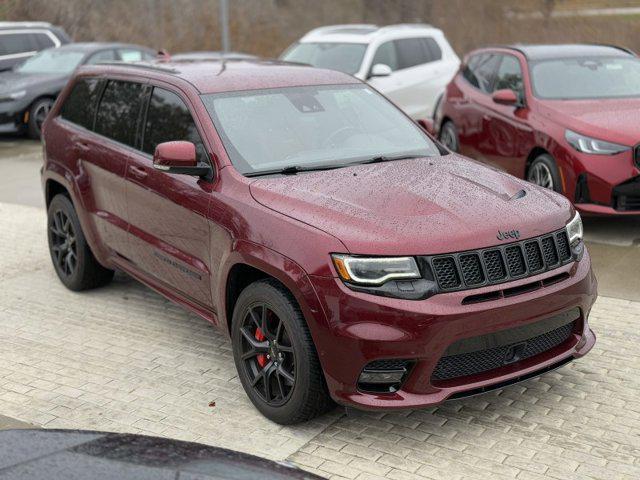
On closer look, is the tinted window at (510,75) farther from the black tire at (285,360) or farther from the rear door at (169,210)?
the black tire at (285,360)

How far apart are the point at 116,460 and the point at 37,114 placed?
14082mm

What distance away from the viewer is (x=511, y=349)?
4387 mm

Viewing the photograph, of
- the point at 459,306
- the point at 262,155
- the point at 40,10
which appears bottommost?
the point at 40,10

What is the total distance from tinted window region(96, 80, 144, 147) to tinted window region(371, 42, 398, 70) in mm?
7106

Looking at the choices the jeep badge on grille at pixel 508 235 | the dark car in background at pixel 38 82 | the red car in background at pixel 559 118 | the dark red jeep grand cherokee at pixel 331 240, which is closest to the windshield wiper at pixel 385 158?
the dark red jeep grand cherokee at pixel 331 240

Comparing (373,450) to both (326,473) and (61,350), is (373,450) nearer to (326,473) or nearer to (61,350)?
(326,473)

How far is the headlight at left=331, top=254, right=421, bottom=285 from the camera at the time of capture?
13.5ft

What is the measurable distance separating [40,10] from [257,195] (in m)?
23.8

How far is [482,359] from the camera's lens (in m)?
4.30

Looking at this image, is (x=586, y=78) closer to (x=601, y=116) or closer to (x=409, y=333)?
(x=601, y=116)

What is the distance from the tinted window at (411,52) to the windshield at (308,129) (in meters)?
8.07

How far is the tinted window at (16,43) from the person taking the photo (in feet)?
58.9

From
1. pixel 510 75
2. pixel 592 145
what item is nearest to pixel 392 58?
pixel 510 75

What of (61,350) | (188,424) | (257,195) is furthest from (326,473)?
(61,350)
